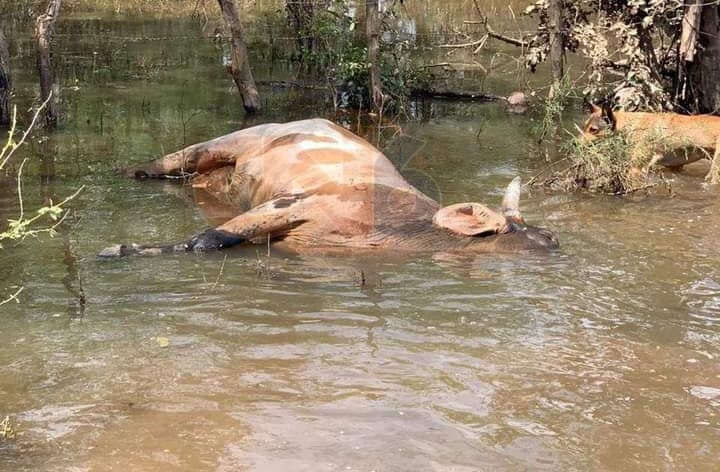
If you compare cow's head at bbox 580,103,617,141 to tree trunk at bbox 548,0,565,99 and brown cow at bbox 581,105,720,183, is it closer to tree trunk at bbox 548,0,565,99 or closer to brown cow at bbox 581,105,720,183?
brown cow at bbox 581,105,720,183

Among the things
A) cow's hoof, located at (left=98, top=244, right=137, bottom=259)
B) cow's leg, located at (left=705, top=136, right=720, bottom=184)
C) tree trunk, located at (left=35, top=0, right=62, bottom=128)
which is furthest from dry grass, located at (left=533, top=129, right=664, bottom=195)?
tree trunk, located at (left=35, top=0, right=62, bottom=128)

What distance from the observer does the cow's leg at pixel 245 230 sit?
6664 millimetres

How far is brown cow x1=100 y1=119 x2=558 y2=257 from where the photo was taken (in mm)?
6883

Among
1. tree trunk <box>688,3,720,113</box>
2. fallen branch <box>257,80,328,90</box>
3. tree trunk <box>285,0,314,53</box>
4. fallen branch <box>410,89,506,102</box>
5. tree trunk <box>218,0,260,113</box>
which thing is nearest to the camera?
tree trunk <box>688,3,720,113</box>

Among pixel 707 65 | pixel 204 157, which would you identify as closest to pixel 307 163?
pixel 204 157

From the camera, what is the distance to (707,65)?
1054 cm

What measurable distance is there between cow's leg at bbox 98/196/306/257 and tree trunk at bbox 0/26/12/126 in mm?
4506

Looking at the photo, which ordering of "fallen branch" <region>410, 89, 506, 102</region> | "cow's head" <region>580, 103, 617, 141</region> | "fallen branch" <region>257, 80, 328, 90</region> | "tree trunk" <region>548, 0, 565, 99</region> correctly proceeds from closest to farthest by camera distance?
1. "cow's head" <region>580, 103, 617, 141</region>
2. "tree trunk" <region>548, 0, 565, 99</region>
3. "fallen branch" <region>410, 89, 506, 102</region>
4. "fallen branch" <region>257, 80, 328, 90</region>

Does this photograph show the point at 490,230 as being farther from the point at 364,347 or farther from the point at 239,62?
the point at 239,62

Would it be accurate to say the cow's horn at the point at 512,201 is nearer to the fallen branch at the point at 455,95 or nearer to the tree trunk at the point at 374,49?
the tree trunk at the point at 374,49

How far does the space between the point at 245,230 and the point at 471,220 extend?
65.3 inches

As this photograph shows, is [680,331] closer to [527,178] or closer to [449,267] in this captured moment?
[449,267]

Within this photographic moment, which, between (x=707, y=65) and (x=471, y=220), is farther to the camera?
(x=707, y=65)

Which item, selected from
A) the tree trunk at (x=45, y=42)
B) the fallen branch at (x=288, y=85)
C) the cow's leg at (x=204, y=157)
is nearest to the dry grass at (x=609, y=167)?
the cow's leg at (x=204, y=157)
